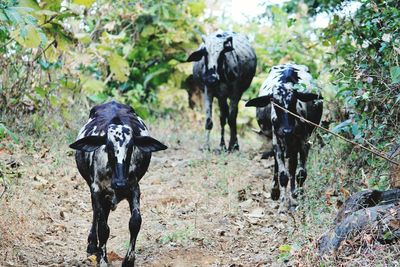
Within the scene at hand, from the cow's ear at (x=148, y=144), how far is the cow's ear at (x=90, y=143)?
1.18 ft

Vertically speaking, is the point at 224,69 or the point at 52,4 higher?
the point at 52,4

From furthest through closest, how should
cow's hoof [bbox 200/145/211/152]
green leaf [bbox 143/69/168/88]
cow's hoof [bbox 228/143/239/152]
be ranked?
1. green leaf [bbox 143/69/168/88]
2. cow's hoof [bbox 228/143/239/152]
3. cow's hoof [bbox 200/145/211/152]

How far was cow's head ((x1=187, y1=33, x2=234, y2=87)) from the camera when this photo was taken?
13.0 metres

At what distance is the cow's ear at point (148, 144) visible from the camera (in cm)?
750

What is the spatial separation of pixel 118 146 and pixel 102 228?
3.00 feet

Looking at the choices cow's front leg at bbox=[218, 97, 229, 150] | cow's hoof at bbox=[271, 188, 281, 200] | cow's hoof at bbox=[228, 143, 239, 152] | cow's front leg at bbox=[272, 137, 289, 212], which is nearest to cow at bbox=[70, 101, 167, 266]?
cow's front leg at bbox=[272, 137, 289, 212]

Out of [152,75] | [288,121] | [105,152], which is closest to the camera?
[105,152]

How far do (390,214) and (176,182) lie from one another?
17.6 ft

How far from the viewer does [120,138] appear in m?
7.36

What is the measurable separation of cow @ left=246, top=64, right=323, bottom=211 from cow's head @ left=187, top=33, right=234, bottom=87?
2866 mm

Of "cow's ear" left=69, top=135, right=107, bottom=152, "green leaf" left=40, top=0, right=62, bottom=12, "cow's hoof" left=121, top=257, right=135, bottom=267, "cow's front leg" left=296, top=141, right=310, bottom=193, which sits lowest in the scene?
"cow's front leg" left=296, top=141, right=310, bottom=193

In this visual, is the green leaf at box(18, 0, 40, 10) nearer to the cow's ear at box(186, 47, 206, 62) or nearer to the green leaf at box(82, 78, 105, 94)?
the cow's ear at box(186, 47, 206, 62)

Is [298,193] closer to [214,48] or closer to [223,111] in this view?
[214,48]

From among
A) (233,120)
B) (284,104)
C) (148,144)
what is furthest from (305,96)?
(233,120)
